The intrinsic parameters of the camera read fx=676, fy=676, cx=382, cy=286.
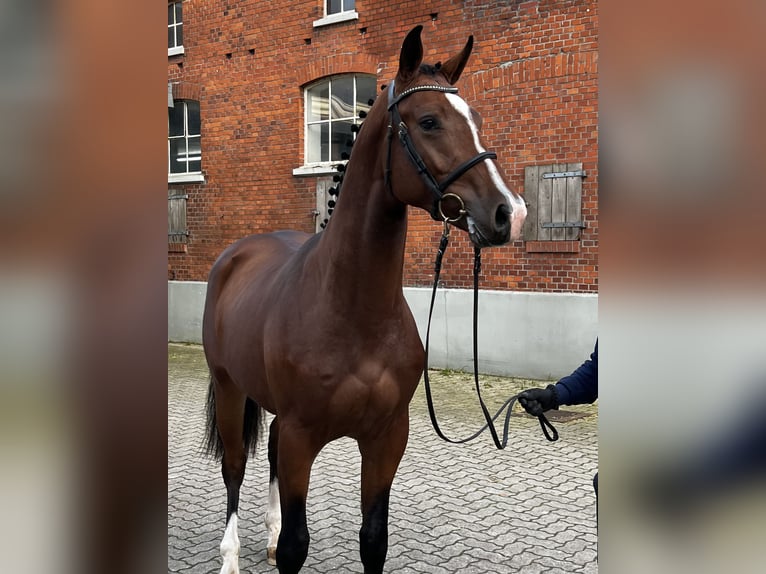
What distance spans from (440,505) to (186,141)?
9587mm

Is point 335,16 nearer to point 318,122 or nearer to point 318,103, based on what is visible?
point 318,103

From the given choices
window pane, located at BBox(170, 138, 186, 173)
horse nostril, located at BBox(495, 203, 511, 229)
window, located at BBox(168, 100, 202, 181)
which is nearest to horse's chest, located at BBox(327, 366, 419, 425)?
horse nostril, located at BBox(495, 203, 511, 229)

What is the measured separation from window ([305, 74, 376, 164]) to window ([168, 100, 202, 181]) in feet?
7.99

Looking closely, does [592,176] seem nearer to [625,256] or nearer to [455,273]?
[455,273]

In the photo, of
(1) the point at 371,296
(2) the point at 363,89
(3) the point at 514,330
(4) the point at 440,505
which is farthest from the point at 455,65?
(2) the point at 363,89

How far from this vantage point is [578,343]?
25.8 feet

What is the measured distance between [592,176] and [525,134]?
983mm

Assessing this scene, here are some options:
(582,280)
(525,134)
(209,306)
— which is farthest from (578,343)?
(209,306)

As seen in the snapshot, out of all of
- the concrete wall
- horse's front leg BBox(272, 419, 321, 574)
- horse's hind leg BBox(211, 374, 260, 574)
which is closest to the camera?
horse's front leg BBox(272, 419, 321, 574)

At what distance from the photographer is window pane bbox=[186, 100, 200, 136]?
39.0 feet

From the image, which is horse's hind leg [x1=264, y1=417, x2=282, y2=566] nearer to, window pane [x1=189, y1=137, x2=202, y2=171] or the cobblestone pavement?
the cobblestone pavement

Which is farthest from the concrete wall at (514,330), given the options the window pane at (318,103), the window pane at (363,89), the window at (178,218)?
the window at (178,218)

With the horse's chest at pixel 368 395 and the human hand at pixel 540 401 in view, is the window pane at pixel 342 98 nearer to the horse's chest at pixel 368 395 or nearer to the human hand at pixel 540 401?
the horse's chest at pixel 368 395

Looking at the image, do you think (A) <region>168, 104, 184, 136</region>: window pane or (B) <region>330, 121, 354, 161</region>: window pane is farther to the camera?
(A) <region>168, 104, 184, 136</region>: window pane
